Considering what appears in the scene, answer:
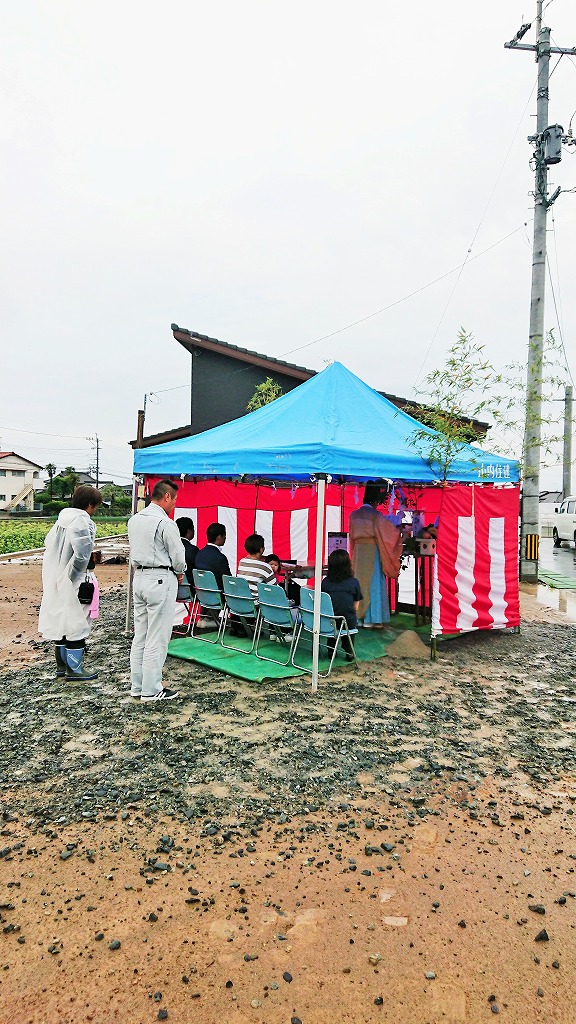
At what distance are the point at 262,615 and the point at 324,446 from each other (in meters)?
1.83

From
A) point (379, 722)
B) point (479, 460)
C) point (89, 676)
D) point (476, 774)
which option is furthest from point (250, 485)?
point (476, 774)

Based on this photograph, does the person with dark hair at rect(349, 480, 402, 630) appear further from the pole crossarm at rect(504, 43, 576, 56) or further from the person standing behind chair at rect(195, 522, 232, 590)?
the pole crossarm at rect(504, 43, 576, 56)

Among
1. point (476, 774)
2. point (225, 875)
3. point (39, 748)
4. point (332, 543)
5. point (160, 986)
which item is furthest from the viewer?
point (332, 543)

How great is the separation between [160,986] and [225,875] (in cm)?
66

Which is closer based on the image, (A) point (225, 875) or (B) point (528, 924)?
(B) point (528, 924)

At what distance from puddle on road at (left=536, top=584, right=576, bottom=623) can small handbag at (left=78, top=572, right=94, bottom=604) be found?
6837 millimetres

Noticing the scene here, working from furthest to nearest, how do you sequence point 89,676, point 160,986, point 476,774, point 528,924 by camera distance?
point 89,676
point 476,774
point 528,924
point 160,986

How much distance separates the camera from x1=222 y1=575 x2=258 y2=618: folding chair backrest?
6227mm

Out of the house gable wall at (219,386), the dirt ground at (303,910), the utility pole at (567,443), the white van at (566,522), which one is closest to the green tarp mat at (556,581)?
the house gable wall at (219,386)

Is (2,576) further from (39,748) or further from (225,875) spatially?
(225,875)

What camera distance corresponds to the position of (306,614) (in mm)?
5941

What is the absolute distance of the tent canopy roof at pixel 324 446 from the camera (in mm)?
5555

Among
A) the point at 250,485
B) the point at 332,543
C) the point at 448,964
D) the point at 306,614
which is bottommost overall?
the point at 448,964

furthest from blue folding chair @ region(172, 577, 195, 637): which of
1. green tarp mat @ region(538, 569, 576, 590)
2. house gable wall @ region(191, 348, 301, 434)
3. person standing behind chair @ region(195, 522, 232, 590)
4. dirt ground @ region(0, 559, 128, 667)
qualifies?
house gable wall @ region(191, 348, 301, 434)
